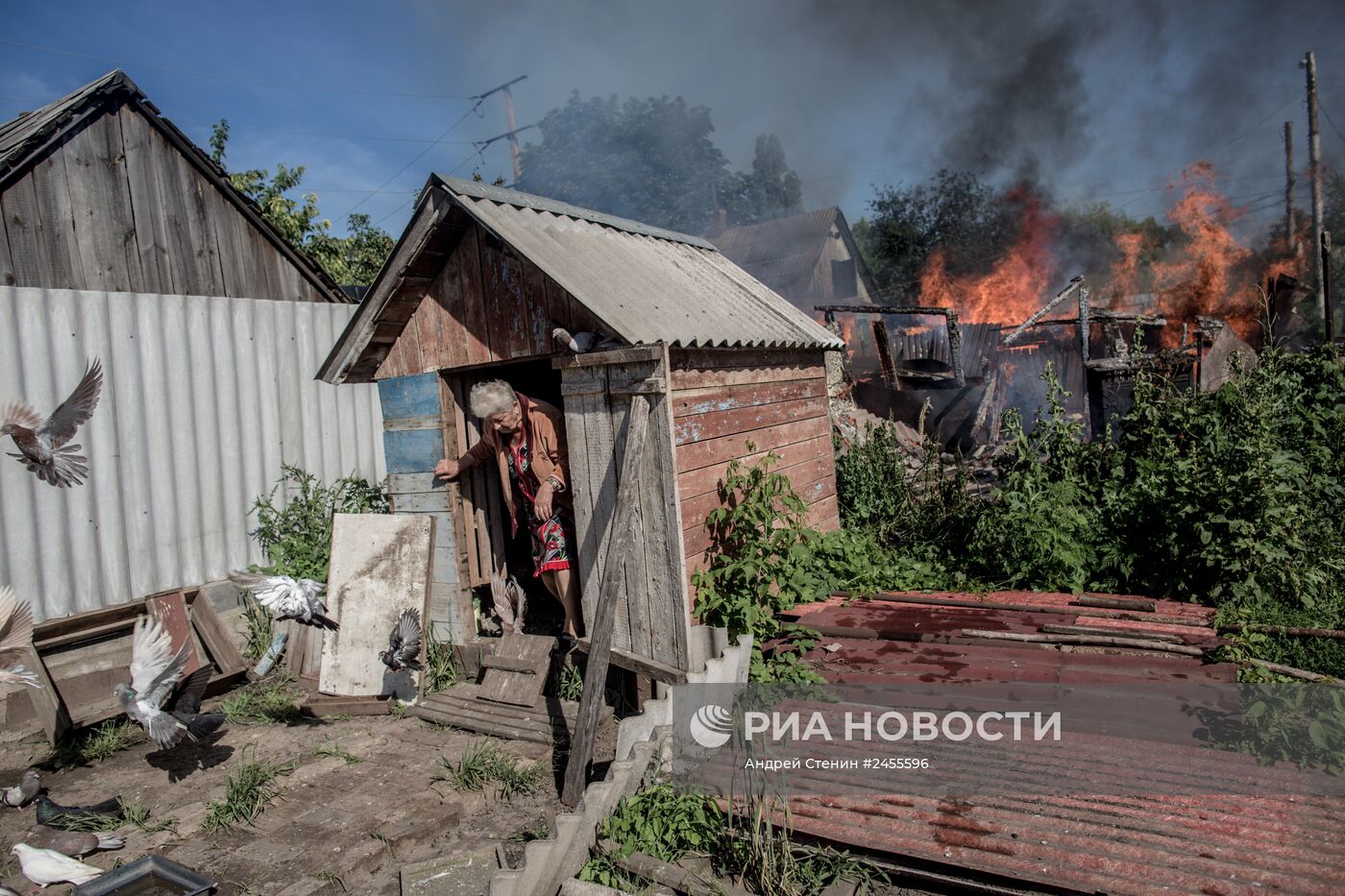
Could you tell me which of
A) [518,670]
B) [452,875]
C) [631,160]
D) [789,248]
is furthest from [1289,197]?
[452,875]

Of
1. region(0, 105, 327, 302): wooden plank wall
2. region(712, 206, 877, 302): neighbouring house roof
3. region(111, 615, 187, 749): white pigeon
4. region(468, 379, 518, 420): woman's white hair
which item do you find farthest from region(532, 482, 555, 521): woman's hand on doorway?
region(712, 206, 877, 302): neighbouring house roof

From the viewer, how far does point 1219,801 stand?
3.16 meters

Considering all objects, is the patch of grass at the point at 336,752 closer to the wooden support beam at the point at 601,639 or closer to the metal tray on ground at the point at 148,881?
the metal tray on ground at the point at 148,881

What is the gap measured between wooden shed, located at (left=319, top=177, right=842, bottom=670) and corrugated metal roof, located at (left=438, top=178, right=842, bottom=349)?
20 mm

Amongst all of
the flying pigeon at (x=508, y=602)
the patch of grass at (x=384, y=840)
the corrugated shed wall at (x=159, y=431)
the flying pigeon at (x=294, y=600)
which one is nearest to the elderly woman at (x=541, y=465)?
the flying pigeon at (x=508, y=602)

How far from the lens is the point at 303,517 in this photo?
8.09m

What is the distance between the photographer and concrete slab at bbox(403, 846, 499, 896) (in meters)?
3.99

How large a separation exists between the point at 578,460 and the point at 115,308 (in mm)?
4991

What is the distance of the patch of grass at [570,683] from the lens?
20.7ft

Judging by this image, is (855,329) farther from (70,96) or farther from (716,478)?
(70,96)

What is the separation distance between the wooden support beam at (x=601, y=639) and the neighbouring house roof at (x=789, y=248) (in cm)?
2713

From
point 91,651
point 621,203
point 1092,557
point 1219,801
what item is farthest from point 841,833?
point 621,203

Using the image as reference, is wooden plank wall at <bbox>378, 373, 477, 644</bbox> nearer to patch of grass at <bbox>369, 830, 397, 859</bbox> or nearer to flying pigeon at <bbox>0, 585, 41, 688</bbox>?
patch of grass at <bbox>369, 830, 397, 859</bbox>

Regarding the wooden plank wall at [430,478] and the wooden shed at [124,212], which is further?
the wooden shed at [124,212]
